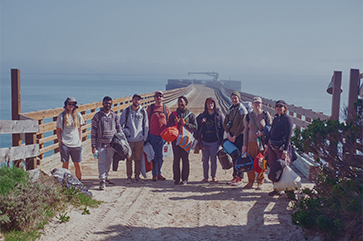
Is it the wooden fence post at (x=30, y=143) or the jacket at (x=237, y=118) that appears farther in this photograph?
the jacket at (x=237, y=118)

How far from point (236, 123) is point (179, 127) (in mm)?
1137

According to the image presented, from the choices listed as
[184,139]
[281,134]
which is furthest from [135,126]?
[281,134]

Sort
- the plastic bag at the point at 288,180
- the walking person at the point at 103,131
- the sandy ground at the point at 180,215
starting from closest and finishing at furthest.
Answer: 1. the sandy ground at the point at 180,215
2. the plastic bag at the point at 288,180
3. the walking person at the point at 103,131

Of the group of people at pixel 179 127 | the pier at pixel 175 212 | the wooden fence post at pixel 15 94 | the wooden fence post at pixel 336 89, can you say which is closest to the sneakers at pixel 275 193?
the group of people at pixel 179 127

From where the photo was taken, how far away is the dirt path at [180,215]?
5119 mm

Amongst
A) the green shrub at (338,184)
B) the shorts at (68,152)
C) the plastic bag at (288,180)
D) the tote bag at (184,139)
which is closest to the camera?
the green shrub at (338,184)

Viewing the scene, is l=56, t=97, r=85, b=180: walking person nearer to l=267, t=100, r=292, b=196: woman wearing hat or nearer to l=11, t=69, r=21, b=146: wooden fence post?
l=11, t=69, r=21, b=146: wooden fence post

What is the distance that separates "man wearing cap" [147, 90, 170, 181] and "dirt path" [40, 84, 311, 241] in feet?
1.46

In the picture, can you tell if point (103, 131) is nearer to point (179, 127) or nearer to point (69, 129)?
point (69, 129)

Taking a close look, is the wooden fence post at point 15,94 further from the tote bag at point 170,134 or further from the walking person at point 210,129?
the walking person at point 210,129

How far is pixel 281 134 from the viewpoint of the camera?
261 inches

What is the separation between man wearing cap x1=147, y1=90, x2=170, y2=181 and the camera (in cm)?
782

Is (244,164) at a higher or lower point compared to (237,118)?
lower

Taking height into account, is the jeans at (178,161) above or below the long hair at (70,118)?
below
